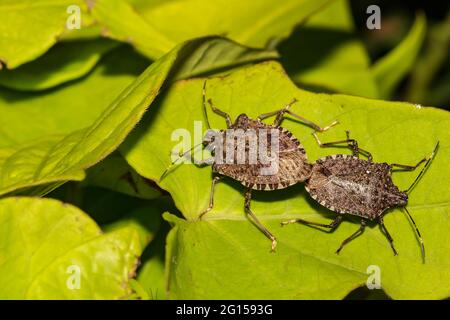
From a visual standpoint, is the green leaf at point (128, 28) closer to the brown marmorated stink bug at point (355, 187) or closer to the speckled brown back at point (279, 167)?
the speckled brown back at point (279, 167)

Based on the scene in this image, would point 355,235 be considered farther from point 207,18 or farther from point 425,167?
point 207,18

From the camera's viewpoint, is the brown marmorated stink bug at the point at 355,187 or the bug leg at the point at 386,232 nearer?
the bug leg at the point at 386,232

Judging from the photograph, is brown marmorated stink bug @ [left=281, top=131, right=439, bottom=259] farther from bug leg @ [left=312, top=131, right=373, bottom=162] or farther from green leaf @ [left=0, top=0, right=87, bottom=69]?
green leaf @ [left=0, top=0, right=87, bottom=69]

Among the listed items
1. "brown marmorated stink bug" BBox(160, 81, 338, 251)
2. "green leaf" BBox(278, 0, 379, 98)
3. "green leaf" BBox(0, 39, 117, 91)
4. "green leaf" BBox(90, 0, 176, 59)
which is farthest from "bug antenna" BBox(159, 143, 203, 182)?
"green leaf" BBox(278, 0, 379, 98)

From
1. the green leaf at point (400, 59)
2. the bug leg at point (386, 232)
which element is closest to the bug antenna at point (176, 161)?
the bug leg at point (386, 232)

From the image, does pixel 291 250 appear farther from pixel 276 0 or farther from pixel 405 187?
pixel 276 0
